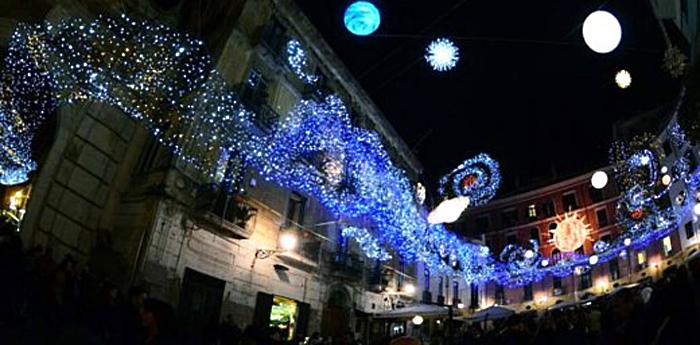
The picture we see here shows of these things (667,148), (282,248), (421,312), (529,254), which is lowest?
(421,312)

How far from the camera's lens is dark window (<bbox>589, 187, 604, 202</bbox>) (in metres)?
39.5

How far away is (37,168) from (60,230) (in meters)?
1.72

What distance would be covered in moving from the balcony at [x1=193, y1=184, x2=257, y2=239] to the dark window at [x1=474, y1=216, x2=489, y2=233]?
36764mm

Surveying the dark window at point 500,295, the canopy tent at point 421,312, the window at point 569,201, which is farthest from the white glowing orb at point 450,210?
the dark window at point 500,295

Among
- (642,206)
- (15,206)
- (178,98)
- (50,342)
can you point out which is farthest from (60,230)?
(642,206)

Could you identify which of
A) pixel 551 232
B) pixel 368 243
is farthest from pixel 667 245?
pixel 368 243

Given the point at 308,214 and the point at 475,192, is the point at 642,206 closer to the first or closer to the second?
the point at 475,192

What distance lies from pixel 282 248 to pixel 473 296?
28.9 m

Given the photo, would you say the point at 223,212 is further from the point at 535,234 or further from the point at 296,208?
the point at 535,234

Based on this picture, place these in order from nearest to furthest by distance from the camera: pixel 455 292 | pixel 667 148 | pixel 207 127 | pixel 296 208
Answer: pixel 207 127 < pixel 296 208 < pixel 667 148 < pixel 455 292

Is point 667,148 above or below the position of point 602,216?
above

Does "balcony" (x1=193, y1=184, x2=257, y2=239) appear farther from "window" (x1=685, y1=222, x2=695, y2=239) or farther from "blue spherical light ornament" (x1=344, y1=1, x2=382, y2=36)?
"window" (x1=685, y1=222, x2=695, y2=239)

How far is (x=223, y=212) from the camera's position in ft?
45.6

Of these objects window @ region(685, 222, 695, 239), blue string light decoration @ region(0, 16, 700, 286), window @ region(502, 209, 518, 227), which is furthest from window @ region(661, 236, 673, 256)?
window @ region(502, 209, 518, 227)
